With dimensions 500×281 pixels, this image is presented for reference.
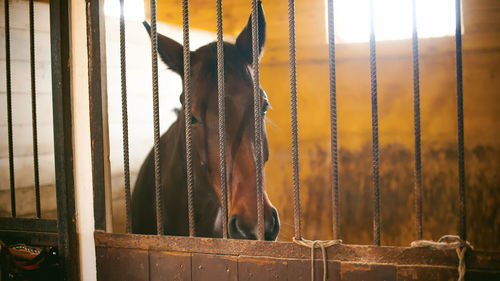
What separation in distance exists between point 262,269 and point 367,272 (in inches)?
13.5

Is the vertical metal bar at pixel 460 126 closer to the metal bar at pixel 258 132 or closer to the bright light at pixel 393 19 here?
the metal bar at pixel 258 132

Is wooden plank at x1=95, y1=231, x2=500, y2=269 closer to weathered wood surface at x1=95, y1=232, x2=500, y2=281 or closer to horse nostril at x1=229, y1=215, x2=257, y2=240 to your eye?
weathered wood surface at x1=95, y1=232, x2=500, y2=281

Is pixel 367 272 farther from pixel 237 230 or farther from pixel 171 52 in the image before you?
pixel 171 52

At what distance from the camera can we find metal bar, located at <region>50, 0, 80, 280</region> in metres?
1.55

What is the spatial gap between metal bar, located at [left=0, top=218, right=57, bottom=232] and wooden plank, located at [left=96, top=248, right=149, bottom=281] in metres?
0.21

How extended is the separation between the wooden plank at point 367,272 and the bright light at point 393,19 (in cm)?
317

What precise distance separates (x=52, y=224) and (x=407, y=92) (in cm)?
354

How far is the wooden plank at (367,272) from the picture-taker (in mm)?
1242

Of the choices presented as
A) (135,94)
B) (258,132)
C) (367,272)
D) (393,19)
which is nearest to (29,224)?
(258,132)

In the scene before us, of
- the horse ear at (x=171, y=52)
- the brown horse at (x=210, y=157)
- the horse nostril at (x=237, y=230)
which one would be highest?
the horse ear at (x=171, y=52)

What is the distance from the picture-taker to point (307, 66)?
431 cm

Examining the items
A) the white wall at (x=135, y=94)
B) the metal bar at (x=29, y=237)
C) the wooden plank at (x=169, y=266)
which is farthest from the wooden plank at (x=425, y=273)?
the white wall at (x=135, y=94)

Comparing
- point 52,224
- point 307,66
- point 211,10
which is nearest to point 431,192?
point 307,66

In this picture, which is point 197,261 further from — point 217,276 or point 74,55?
point 74,55
